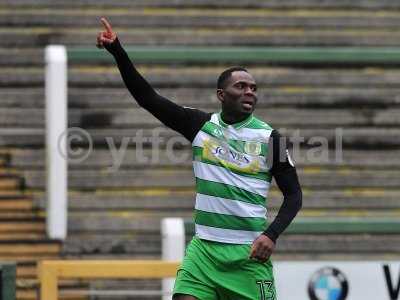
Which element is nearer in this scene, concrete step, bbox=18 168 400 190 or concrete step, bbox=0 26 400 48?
concrete step, bbox=18 168 400 190

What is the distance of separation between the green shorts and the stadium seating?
3.86 metres

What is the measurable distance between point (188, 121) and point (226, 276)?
31.5 inches

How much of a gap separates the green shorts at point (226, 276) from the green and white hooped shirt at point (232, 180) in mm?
66

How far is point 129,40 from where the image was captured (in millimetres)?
11664

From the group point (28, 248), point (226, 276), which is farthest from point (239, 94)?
point (28, 248)

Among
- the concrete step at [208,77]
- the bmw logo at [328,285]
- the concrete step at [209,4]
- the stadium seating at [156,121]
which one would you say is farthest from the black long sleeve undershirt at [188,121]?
the concrete step at [209,4]

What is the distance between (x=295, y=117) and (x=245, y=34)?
1.08m

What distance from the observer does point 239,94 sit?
623cm

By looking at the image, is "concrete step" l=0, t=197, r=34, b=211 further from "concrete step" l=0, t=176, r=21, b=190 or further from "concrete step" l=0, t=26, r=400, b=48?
"concrete step" l=0, t=26, r=400, b=48

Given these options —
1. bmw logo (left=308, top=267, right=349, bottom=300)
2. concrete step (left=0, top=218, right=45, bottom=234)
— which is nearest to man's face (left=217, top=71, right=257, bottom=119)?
bmw logo (left=308, top=267, right=349, bottom=300)

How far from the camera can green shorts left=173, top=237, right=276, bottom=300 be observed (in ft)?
20.2

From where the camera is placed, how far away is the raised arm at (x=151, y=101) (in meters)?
6.07

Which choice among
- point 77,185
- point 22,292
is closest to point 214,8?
point 77,185

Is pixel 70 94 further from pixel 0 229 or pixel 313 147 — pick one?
pixel 313 147
